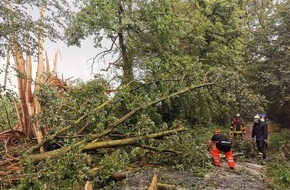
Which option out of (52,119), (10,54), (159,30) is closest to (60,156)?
(52,119)

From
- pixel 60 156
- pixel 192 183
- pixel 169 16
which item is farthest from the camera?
pixel 169 16

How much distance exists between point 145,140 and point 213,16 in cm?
1358

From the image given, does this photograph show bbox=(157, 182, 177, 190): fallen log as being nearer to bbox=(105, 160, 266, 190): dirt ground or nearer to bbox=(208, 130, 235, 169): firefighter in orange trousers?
bbox=(105, 160, 266, 190): dirt ground

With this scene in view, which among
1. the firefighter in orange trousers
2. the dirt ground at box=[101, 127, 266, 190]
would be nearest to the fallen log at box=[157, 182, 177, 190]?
the dirt ground at box=[101, 127, 266, 190]

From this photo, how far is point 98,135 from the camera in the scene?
8.64 meters

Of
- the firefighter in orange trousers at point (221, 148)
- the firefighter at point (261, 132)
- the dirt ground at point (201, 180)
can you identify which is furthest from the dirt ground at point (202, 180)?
the firefighter at point (261, 132)

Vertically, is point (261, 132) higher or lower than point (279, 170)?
higher

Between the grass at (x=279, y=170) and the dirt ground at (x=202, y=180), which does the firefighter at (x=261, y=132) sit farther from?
the dirt ground at (x=202, y=180)

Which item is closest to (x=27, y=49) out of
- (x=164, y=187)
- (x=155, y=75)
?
(x=164, y=187)

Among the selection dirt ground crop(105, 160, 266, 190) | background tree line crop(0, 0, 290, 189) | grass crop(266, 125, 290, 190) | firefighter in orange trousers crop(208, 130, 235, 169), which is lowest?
grass crop(266, 125, 290, 190)

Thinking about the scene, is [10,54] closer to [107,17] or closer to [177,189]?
[177,189]

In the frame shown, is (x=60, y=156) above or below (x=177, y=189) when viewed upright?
above

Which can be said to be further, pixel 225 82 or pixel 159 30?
pixel 159 30

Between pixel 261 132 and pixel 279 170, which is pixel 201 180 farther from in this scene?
pixel 261 132
